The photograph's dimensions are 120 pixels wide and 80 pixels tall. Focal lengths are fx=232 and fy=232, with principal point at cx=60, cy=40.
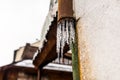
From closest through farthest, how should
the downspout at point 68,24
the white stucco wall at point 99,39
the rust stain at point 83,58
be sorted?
1. the white stucco wall at point 99,39
2. the rust stain at point 83,58
3. the downspout at point 68,24

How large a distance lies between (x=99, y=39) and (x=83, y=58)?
0.37m

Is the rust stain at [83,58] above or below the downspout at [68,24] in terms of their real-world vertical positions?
below

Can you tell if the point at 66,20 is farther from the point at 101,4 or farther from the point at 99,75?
the point at 99,75

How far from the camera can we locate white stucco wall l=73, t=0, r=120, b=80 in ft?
6.57

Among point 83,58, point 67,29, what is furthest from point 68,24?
point 83,58

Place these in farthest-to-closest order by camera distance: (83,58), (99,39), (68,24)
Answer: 1. (68,24)
2. (83,58)
3. (99,39)

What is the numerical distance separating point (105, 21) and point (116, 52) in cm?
40

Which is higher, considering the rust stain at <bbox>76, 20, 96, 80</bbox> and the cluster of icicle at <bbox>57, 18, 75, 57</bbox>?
the cluster of icicle at <bbox>57, 18, 75, 57</bbox>

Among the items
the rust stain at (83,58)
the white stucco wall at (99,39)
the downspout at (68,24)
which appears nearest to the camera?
the white stucco wall at (99,39)

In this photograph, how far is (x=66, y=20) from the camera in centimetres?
274

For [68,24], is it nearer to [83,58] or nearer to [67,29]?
[67,29]

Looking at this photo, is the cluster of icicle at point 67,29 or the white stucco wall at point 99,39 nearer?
the white stucco wall at point 99,39

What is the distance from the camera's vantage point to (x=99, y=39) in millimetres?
2254

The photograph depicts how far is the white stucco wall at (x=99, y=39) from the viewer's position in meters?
2.00
